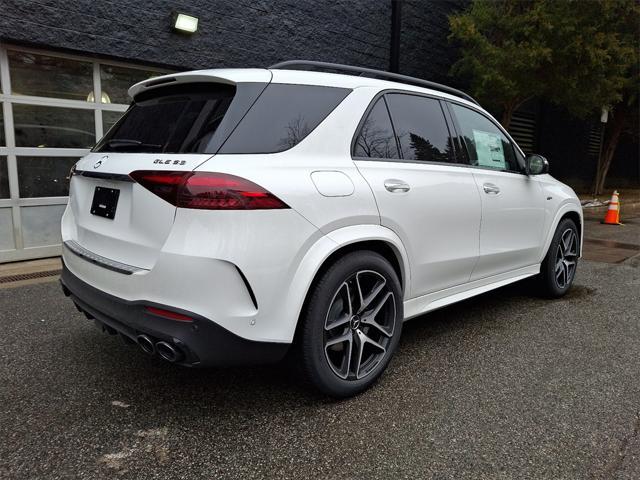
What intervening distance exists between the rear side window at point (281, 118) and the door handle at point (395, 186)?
0.52 metres

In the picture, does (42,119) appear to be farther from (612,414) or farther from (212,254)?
(612,414)

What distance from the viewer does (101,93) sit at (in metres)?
6.56

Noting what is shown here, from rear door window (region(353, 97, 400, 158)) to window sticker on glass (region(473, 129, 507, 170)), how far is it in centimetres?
107

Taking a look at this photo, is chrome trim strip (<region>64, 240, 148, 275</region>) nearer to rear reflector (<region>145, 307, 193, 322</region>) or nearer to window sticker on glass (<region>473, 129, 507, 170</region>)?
rear reflector (<region>145, 307, 193, 322</region>)

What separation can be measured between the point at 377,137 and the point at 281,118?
2.28 ft

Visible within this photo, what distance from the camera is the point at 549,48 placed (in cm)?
868

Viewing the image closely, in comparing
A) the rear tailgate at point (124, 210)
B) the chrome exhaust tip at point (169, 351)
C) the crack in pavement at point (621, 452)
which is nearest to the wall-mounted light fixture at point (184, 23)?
the rear tailgate at point (124, 210)

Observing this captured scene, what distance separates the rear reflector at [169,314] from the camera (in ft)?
7.10

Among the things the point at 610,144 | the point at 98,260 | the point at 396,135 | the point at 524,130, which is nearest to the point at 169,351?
the point at 98,260

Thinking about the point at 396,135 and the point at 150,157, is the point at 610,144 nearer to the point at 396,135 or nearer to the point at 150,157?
the point at 396,135

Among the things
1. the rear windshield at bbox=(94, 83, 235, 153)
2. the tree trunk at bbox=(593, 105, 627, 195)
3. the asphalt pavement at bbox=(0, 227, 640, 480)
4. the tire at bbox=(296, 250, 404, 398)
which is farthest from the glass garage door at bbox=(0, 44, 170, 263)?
the tree trunk at bbox=(593, 105, 627, 195)

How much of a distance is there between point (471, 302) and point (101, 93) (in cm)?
532

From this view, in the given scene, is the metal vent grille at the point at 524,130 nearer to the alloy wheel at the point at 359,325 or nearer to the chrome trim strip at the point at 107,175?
the alloy wheel at the point at 359,325

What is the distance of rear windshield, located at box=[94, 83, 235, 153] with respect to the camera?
2.40m
